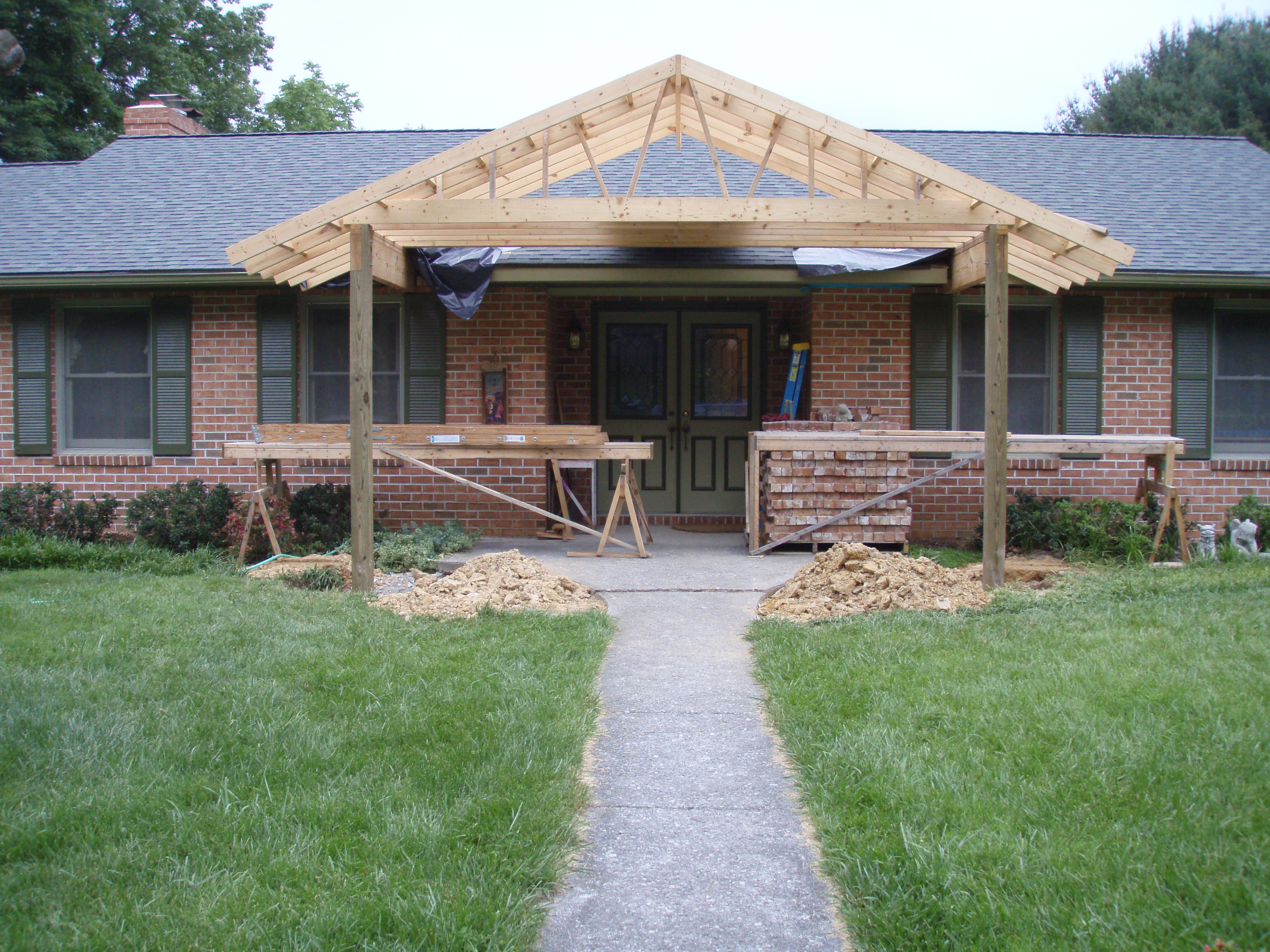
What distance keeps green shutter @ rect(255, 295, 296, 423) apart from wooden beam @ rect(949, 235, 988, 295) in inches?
262

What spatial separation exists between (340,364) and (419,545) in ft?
9.27

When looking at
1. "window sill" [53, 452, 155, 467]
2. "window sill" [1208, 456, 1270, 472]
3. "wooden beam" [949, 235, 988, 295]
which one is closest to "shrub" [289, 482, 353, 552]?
"window sill" [53, 452, 155, 467]

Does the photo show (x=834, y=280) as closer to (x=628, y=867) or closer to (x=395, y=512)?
(x=395, y=512)

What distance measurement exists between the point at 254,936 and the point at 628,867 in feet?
3.61

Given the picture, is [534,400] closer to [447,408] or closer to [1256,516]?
[447,408]

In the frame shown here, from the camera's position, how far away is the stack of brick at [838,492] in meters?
9.08

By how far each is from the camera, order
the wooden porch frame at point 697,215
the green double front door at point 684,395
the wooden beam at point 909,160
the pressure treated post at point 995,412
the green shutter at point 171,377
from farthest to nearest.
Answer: the green double front door at point 684,395 → the green shutter at point 171,377 → the pressure treated post at point 995,412 → the wooden porch frame at point 697,215 → the wooden beam at point 909,160

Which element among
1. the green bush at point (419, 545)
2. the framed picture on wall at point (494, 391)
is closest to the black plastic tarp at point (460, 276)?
the framed picture on wall at point (494, 391)

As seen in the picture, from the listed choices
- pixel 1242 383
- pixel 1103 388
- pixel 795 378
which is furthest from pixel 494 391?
pixel 1242 383

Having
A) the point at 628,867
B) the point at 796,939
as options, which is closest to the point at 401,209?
the point at 628,867

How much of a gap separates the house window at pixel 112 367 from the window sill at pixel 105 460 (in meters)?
0.22

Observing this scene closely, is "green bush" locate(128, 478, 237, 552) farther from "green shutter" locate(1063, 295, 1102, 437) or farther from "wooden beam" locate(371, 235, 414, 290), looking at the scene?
"green shutter" locate(1063, 295, 1102, 437)

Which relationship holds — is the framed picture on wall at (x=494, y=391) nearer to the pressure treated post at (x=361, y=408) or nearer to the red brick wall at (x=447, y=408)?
the red brick wall at (x=447, y=408)

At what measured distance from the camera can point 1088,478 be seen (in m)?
10.5
